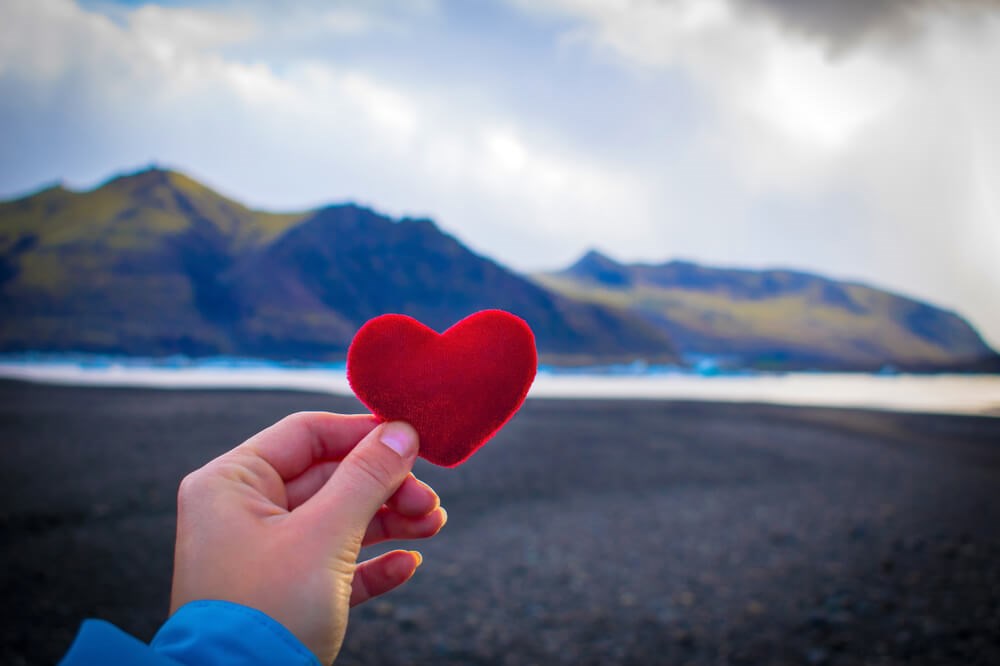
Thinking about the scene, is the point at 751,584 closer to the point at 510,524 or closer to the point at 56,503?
the point at 510,524

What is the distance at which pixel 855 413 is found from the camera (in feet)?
105

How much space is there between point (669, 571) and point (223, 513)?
26.7ft

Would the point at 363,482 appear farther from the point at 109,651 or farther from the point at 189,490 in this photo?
the point at 109,651

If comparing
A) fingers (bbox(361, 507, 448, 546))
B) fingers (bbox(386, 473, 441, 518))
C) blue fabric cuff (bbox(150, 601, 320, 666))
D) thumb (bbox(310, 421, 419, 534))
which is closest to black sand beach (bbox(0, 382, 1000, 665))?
fingers (bbox(361, 507, 448, 546))

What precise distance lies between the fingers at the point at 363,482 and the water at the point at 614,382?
12.9 feet

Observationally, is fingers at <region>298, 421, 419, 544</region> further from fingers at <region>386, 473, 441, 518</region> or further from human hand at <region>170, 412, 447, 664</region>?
fingers at <region>386, 473, 441, 518</region>

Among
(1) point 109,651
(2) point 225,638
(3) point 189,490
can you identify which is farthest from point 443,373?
(1) point 109,651

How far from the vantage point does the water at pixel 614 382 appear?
40094 millimetres

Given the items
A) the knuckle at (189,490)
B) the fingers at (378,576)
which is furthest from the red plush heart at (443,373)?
the knuckle at (189,490)

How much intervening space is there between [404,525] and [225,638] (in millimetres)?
662

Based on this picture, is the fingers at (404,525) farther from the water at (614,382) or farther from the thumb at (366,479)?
the water at (614,382)

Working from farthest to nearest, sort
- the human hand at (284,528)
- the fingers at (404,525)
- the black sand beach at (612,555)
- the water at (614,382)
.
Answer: the water at (614,382) < the black sand beach at (612,555) < the fingers at (404,525) < the human hand at (284,528)

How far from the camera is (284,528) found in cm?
110

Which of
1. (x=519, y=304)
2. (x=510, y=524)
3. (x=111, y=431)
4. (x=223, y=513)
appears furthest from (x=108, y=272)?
(x=223, y=513)
